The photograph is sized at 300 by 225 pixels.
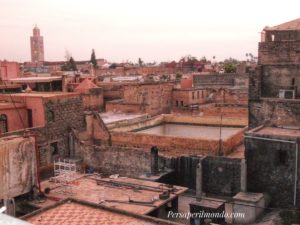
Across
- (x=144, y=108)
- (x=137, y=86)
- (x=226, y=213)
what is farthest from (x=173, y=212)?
(x=137, y=86)

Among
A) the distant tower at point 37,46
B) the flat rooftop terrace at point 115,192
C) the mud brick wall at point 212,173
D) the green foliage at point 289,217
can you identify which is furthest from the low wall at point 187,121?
the distant tower at point 37,46

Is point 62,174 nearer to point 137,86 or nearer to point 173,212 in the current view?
point 173,212

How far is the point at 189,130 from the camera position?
1101 inches

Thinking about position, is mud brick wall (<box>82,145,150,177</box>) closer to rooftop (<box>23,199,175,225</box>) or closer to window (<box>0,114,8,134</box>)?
window (<box>0,114,8,134</box>)

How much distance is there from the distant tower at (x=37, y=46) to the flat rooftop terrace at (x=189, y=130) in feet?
350

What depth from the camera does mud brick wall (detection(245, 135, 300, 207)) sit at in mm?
17250

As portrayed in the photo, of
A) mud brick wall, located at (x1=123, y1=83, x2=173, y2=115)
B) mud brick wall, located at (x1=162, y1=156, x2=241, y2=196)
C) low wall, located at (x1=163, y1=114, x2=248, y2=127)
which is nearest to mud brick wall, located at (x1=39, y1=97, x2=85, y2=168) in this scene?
low wall, located at (x1=163, y1=114, x2=248, y2=127)

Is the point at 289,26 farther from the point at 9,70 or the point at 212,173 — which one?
the point at 9,70

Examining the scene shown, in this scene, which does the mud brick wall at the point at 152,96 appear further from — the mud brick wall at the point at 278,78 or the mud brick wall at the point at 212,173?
the mud brick wall at the point at 212,173

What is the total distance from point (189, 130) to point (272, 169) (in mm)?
10667

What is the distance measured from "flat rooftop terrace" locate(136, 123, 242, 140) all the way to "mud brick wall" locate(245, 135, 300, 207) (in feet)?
25.5

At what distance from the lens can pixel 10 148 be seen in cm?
1700

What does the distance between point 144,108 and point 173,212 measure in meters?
19.9

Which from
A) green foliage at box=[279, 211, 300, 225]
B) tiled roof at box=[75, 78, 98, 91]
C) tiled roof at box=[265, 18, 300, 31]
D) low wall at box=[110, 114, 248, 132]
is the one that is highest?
tiled roof at box=[265, 18, 300, 31]
